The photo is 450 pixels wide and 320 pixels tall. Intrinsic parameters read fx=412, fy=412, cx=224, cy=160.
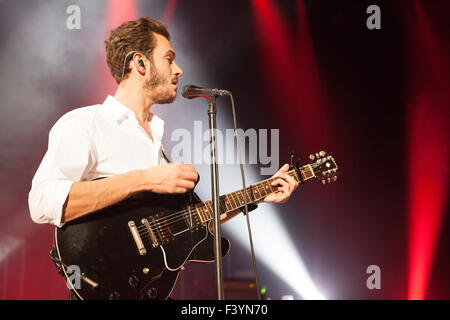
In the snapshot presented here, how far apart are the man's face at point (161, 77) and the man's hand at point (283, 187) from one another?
951 millimetres

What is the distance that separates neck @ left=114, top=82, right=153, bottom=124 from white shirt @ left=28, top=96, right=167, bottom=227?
0.13m

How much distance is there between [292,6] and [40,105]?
382 cm

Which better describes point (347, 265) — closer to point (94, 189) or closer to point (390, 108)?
point (390, 108)

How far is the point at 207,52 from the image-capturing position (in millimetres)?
6266

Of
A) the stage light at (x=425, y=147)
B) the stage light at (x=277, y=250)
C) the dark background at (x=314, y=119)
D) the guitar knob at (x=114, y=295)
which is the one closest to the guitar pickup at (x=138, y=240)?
the guitar knob at (x=114, y=295)

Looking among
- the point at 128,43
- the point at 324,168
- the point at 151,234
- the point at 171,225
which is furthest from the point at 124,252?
the point at 324,168

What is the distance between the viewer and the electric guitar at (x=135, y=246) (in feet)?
6.39

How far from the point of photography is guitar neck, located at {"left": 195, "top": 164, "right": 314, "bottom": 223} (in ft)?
8.02

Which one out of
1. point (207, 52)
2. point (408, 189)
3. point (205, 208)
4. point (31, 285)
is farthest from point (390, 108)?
point (31, 285)

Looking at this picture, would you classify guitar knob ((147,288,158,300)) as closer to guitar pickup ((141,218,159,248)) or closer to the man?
guitar pickup ((141,218,159,248))

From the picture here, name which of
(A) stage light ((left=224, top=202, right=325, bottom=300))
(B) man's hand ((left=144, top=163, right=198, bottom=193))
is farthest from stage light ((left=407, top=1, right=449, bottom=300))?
(B) man's hand ((left=144, top=163, right=198, bottom=193))

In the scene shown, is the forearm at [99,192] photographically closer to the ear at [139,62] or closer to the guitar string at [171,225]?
the guitar string at [171,225]

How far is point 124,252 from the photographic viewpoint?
2.06 m

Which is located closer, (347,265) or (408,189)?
(408,189)
